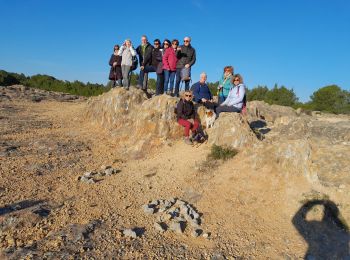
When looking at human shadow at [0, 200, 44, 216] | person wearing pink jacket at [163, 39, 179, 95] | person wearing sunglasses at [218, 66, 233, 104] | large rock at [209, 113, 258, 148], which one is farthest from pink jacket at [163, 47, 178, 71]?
human shadow at [0, 200, 44, 216]

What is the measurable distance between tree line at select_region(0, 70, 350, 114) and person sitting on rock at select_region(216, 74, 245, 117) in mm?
17731

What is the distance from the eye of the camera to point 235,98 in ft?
33.2

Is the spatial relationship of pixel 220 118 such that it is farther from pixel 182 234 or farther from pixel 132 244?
pixel 132 244

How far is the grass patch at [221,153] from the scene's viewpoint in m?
8.88

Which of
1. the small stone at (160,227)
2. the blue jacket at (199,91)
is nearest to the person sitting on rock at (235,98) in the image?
the blue jacket at (199,91)

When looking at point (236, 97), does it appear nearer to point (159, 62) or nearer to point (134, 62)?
point (159, 62)

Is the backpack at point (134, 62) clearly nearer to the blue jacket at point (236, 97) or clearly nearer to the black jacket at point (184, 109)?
the black jacket at point (184, 109)

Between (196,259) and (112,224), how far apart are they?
1735 millimetres

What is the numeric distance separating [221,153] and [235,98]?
6.60 ft

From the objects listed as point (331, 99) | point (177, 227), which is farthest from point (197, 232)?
point (331, 99)

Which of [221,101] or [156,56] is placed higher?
[156,56]

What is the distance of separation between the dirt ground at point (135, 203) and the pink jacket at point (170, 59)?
2.82 metres

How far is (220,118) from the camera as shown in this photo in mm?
9812

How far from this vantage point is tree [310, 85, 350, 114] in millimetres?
30194
